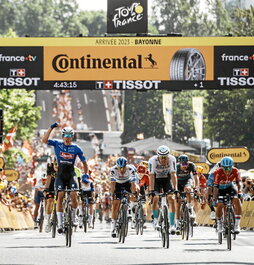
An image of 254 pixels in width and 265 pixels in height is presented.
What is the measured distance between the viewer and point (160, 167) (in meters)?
20.3

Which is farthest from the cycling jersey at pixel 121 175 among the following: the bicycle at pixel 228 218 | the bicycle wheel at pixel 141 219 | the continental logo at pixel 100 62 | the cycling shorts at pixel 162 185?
the continental logo at pixel 100 62

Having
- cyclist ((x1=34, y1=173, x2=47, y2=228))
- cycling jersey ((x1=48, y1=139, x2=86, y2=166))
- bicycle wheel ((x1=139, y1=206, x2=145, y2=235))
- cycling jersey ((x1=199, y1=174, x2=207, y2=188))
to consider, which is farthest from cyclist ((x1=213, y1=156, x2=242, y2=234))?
cycling jersey ((x1=199, y1=174, x2=207, y2=188))

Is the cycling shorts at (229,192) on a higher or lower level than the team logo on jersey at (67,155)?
lower

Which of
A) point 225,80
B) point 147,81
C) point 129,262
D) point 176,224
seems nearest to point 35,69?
point 147,81

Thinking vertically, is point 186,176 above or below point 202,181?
below

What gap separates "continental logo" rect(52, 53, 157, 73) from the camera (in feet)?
108

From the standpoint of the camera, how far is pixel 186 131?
4345 inches

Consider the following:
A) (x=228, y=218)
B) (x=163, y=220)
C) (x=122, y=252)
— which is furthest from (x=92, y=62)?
(x=122, y=252)

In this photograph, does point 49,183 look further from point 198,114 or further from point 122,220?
point 198,114

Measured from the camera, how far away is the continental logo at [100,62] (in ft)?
108

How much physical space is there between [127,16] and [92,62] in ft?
5.68

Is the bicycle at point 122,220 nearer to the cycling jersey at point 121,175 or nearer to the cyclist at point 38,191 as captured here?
the cycling jersey at point 121,175

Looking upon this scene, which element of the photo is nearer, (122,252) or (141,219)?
(122,252)

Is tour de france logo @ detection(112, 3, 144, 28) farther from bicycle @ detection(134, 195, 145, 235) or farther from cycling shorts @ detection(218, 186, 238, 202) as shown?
cycling shorts @ detection(218, 186, 238, 202)
